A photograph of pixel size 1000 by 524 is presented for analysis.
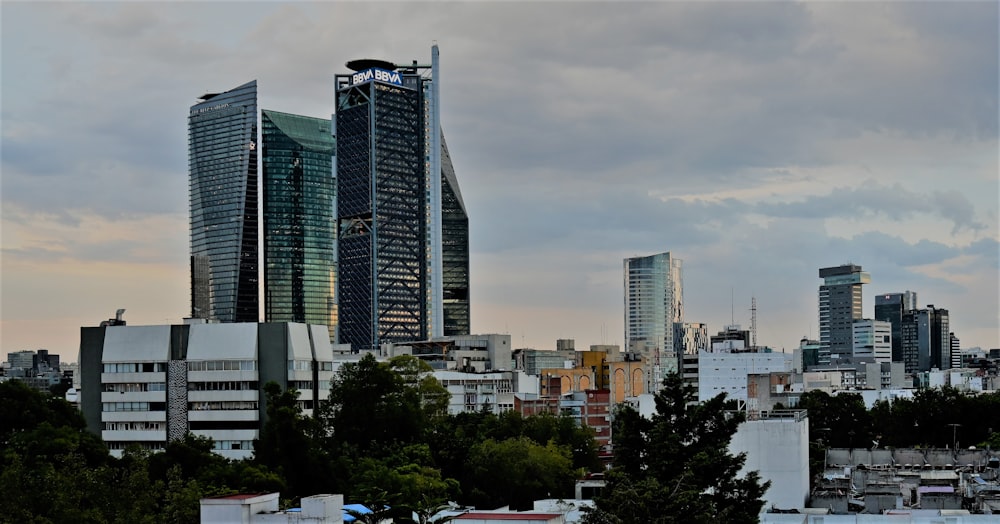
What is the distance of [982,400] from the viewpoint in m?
93.4

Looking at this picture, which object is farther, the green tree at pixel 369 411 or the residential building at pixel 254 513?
the green tree at pixel 369 411

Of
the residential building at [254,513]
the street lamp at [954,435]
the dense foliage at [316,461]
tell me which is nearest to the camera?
the residential building at [254,513]

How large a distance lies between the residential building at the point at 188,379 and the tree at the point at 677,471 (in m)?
35.8

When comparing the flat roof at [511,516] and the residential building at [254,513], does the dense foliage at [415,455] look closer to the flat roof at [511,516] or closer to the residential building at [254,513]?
the flat roof at [511,516]

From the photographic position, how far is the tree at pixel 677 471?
32906mm

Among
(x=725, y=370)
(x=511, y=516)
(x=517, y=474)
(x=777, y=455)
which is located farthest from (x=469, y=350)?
(x=511, y=516)

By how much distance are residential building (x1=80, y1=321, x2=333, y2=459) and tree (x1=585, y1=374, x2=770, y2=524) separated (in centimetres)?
3581

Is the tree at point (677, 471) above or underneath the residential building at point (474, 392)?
above

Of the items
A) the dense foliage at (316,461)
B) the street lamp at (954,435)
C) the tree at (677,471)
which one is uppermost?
the tree at (677,471)

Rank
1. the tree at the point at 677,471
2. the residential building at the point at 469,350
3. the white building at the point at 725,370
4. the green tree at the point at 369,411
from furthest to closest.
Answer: the residential building at the point at 469,350 → the white building at the point at 725,370 → the green tree at the point at 369,411 → the tree at the point at 677,471

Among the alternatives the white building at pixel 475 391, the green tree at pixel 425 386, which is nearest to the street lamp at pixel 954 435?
the green tree at pixel 425 386

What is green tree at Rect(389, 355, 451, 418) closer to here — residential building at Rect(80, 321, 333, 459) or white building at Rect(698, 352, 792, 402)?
residential building at Rect(80, 321, 333, 459)

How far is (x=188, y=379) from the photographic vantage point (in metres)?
72.2

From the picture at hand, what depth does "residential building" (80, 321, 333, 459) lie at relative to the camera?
71.1 meters
